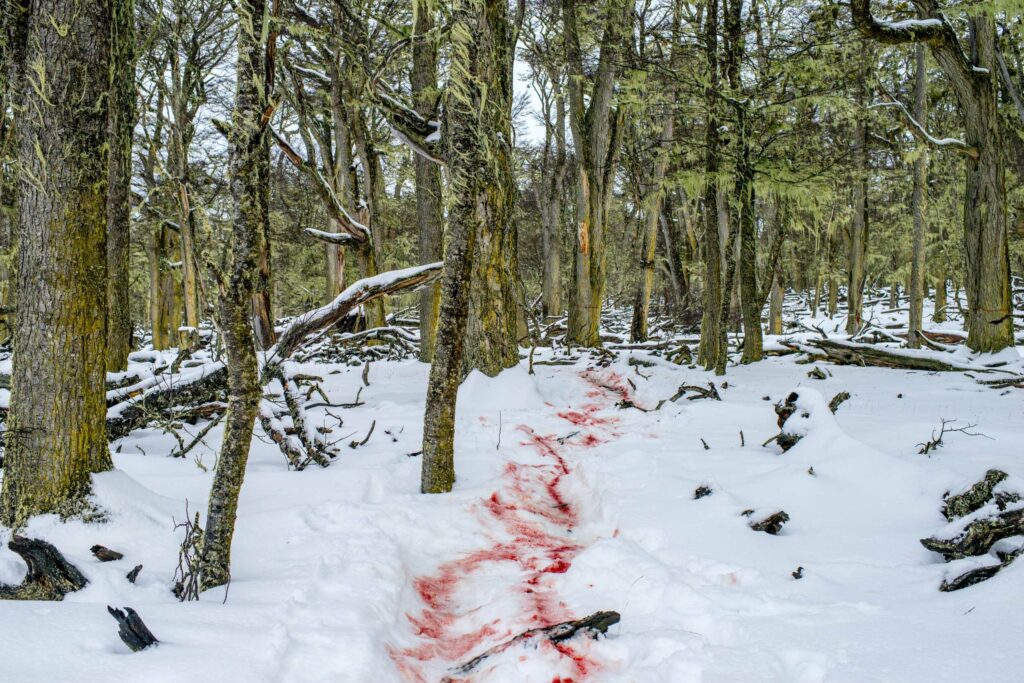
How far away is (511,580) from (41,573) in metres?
2.24

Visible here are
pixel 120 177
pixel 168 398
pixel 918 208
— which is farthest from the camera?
pixel 918 208

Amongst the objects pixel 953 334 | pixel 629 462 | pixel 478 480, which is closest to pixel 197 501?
pixel 478 480

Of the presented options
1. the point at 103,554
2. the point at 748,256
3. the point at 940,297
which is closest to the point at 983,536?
the point at 103,554

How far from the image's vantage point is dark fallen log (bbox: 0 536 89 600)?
2490mm

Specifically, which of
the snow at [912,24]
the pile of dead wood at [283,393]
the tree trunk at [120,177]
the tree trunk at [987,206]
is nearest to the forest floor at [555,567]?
the pile of dead wood at [283,393]

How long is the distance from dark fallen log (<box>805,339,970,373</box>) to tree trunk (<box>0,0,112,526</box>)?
1032cm

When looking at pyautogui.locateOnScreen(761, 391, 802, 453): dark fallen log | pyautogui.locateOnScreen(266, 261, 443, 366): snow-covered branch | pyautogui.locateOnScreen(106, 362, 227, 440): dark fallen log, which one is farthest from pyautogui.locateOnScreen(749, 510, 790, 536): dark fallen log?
pyautogui.locateOnScreen(106, 362, 227, 440): dark fallen log

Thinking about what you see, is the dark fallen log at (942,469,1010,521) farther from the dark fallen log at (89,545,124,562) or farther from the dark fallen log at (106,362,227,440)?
the dark fallen log at (106,362,227,440)

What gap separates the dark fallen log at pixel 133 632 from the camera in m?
1.92

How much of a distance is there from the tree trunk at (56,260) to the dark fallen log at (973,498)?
466cm

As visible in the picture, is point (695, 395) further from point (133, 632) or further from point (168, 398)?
point (133, 632)

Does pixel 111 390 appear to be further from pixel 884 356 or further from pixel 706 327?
pixel 884 356

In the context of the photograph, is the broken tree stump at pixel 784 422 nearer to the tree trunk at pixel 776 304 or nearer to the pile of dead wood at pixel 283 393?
the pile of dead wood at pixel 283 393

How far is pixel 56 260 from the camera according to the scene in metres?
2.87
